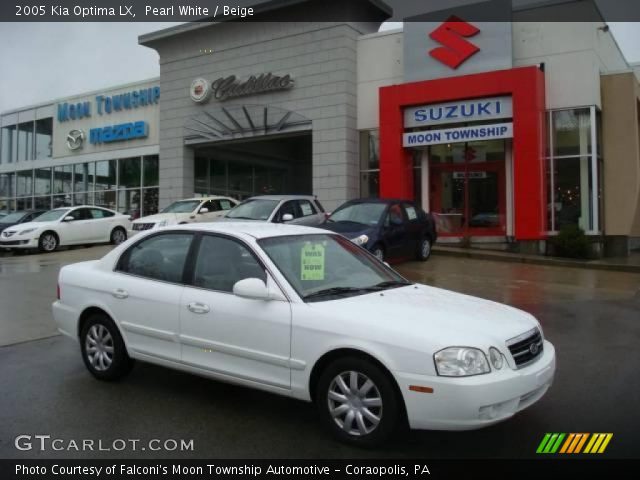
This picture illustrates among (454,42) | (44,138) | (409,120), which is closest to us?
(454,42)

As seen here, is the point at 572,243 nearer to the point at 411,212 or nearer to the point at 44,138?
the point at 411,212

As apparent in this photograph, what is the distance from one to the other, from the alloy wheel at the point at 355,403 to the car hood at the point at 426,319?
33 centimetres

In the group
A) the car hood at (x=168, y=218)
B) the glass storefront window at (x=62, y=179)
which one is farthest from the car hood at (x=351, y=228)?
the glass storefront window at (x=62, y=179)

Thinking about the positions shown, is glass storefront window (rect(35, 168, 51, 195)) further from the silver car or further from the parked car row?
the silver car

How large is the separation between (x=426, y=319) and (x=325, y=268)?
1.15 m

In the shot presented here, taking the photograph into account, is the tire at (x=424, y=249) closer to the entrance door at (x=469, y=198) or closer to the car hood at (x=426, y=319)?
the entrance door at (x=469, y=198)

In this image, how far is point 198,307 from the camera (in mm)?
4922

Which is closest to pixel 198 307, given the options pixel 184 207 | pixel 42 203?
pixel 184 207

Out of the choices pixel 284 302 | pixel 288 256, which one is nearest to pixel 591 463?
pixel 284 302

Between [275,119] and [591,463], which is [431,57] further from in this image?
[591,463]

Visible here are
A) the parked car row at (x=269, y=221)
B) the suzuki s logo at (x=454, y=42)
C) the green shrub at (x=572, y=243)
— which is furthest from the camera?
the suzuki s logo at (x=454, y=42)

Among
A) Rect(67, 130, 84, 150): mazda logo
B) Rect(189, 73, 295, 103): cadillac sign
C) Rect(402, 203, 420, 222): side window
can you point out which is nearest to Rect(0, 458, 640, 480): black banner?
Rect(402, 203, 420, 222): side window

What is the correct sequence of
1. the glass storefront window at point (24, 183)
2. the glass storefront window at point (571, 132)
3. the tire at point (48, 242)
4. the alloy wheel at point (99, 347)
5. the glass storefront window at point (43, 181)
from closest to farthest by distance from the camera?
1. the alloy wheel at point (99, 347)
2. the glass storefront window at point (571, 132)
3. the tire at point (48, 242)
4. the glass storefront window at point (43, 181)
5. the glass storefront window at point (24, 183)

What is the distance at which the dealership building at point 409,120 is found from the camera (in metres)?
17.5
